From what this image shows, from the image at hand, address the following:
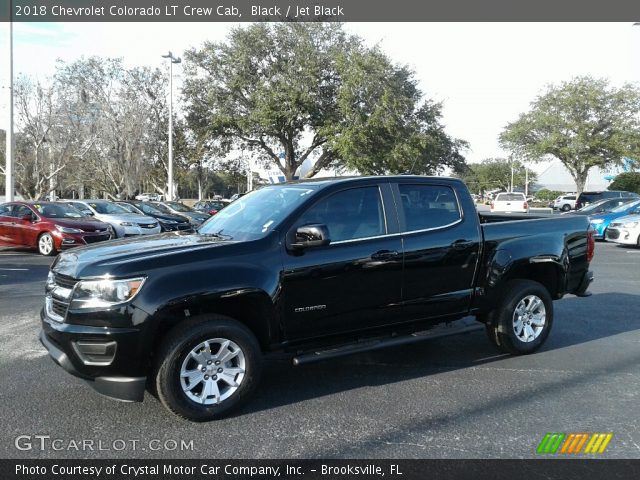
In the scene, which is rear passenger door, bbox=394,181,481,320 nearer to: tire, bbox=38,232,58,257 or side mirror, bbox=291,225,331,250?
side mirror, bbox=291,225,331,250

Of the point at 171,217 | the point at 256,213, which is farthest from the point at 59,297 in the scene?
the point at 171,217

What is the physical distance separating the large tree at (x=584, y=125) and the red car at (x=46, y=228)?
118ft

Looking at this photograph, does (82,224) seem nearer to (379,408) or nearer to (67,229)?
(67,229)

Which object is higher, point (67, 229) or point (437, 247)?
point (437, 247)

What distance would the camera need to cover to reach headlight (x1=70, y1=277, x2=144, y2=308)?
391 centimetres

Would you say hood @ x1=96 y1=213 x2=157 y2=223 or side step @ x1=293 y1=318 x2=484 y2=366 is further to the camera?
hood @ x1=96 y1=213 x2=157 y2=223

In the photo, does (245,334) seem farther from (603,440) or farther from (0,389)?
(603,440)

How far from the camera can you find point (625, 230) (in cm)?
1694

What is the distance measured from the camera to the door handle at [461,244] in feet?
17.5

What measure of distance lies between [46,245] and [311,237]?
41.1 ft

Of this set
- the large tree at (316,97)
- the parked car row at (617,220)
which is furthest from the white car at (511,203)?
the parked car row at (617,220)

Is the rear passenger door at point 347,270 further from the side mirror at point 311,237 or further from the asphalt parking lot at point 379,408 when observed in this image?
the asphalt parking lot at point 379,408

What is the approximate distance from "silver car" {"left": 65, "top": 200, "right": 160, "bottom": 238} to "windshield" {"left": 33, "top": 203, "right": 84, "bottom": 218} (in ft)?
3.39

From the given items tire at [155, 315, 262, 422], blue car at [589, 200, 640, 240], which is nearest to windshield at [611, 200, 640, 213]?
blue car at [589, 200, 640, 240]
